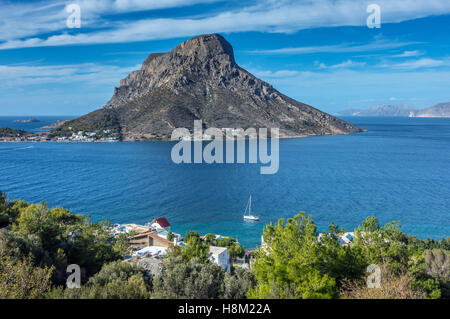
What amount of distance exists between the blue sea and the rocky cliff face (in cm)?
4940

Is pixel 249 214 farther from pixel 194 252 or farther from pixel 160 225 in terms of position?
pixel 194 252

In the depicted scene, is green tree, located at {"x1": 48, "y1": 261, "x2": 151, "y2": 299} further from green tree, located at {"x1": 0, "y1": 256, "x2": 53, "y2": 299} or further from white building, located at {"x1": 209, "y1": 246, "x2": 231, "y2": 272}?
white building, located at {"x1": 209, "y1": 246, "x2": 231, "y2": 272}

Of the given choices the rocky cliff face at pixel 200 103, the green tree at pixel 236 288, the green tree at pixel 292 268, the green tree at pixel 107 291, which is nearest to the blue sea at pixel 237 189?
the green tree at pixel 236 288

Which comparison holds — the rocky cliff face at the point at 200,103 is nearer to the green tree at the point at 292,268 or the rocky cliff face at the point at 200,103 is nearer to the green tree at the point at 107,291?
the green tree at the point at 107,291

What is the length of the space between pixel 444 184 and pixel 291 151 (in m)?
40.9

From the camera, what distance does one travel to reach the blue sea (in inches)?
1310

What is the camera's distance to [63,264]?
1208 centimetres

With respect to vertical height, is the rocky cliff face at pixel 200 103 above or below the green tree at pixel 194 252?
above

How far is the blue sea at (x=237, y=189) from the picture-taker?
109ft

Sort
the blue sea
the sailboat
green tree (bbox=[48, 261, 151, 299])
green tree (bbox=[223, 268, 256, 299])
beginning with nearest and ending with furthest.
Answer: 1. green tree (bbox=[48, 261, 151, 299])
2. green tree (bbox=[223, 268, 256, 299])
3. the sailboat
4. the blue sea

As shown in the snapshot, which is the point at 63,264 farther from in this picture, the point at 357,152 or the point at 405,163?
the point at 357,152

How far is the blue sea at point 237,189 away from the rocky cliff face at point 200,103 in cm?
4940

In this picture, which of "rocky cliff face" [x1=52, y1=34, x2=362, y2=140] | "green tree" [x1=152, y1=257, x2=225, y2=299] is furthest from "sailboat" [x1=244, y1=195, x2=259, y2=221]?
"rocky cliff face" [x1=52, y1=34, x2=362, y2=140]

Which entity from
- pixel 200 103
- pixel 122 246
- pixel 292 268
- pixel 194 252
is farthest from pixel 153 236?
pixel 200 103
